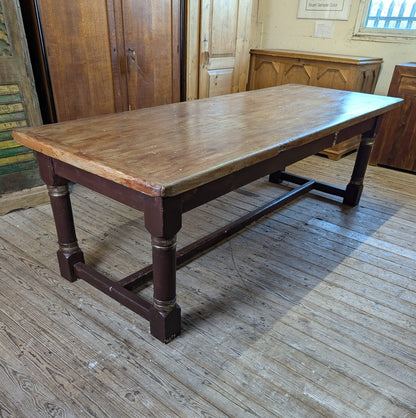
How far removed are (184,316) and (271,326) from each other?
409 millimetres

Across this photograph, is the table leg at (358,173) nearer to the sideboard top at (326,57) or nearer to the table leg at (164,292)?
the sideboard top at (326,57)

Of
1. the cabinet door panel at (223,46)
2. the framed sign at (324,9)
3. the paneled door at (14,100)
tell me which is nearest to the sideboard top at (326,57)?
the cabinet door panel at (223,46)

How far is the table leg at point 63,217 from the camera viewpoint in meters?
1.70

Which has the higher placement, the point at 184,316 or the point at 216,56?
the point at 216,56


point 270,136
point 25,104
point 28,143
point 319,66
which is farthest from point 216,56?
point 28,143

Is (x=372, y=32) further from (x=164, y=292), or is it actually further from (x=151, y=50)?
(x=164, y=292)

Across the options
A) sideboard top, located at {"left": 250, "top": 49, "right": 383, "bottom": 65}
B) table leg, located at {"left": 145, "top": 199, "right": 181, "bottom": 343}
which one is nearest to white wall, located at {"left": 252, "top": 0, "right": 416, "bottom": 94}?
sideboard top, located at {"left": 250, "top": 49, "right": 383, "bottom": 65}

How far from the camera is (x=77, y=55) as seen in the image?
9.18 ft

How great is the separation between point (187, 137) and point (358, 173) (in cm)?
171

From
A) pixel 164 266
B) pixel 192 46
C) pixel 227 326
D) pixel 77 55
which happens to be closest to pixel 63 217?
pixel 164 266

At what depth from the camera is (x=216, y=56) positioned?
12.8 ft

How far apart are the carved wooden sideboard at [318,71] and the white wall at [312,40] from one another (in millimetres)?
125

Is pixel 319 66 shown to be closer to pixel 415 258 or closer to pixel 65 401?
pixel 415 258

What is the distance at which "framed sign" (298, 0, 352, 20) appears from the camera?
405 cm
